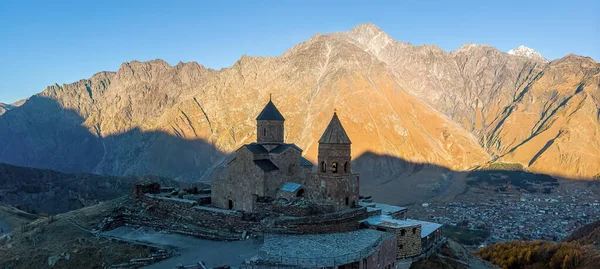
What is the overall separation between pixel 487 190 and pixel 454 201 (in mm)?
11629

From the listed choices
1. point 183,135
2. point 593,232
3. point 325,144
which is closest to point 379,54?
point 183,135

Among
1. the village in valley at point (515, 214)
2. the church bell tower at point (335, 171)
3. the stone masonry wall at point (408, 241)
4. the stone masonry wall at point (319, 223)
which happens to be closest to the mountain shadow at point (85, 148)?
the village in valley at point (515, 214)

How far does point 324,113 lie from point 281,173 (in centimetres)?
7684

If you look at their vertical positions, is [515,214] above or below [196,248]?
below

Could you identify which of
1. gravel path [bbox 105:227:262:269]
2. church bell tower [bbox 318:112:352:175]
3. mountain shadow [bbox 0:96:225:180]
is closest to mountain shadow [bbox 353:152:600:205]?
mountain shadow [bbox 0:96:225:180]

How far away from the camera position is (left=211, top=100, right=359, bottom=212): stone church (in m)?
24.7

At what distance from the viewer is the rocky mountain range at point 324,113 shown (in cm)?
10112

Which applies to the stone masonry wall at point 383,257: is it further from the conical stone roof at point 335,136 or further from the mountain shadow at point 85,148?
the mountain shadow at point 85,148

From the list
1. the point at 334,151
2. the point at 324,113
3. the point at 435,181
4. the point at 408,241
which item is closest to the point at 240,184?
the point at 334,151

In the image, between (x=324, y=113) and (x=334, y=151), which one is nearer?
(x=334, y=151)

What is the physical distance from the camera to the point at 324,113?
104 m

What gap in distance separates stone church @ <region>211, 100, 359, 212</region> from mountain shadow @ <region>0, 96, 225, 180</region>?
72.5 meters

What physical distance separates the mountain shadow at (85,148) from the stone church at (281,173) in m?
72.5

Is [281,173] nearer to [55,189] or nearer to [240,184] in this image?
[240,184]
